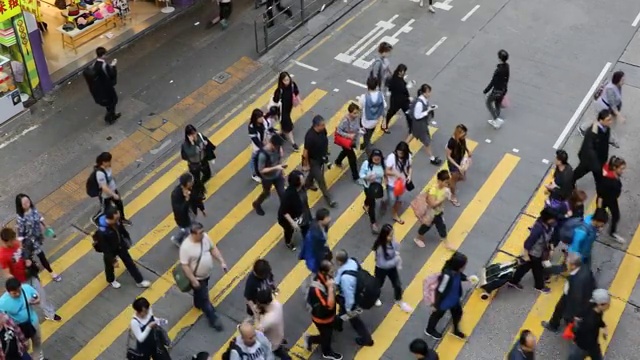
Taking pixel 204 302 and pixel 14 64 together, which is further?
pixel 14 64

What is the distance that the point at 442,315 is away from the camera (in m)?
10.4

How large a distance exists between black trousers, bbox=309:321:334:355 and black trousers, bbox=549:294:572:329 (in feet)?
10.4

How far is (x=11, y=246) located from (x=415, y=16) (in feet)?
37.5

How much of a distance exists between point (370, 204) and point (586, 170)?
3.69 metres

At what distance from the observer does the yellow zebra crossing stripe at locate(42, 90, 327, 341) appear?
36.6 ft

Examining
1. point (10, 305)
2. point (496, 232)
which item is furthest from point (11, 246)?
point (496, 232)

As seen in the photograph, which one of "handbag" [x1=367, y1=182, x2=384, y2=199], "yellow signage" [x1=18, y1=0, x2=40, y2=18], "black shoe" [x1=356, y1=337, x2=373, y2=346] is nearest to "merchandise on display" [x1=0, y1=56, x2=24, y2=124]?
"yellow signage" [x1=18, y1=0, x2=40, y2=18]

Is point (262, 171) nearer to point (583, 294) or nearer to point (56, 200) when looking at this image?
point (56, 200)

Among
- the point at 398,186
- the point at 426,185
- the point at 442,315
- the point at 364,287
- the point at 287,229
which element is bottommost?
the point at 426,185

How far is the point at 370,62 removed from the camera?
16.6 meters

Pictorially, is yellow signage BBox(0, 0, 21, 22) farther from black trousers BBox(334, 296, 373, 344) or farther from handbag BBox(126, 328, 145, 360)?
black trousers BBox(334, 296, 373, 344)

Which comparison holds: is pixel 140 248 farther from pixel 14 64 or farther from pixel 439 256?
pixel 14 64

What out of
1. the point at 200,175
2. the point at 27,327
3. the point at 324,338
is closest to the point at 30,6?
the point at 200,175

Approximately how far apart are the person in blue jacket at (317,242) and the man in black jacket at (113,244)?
2632 millimetres
